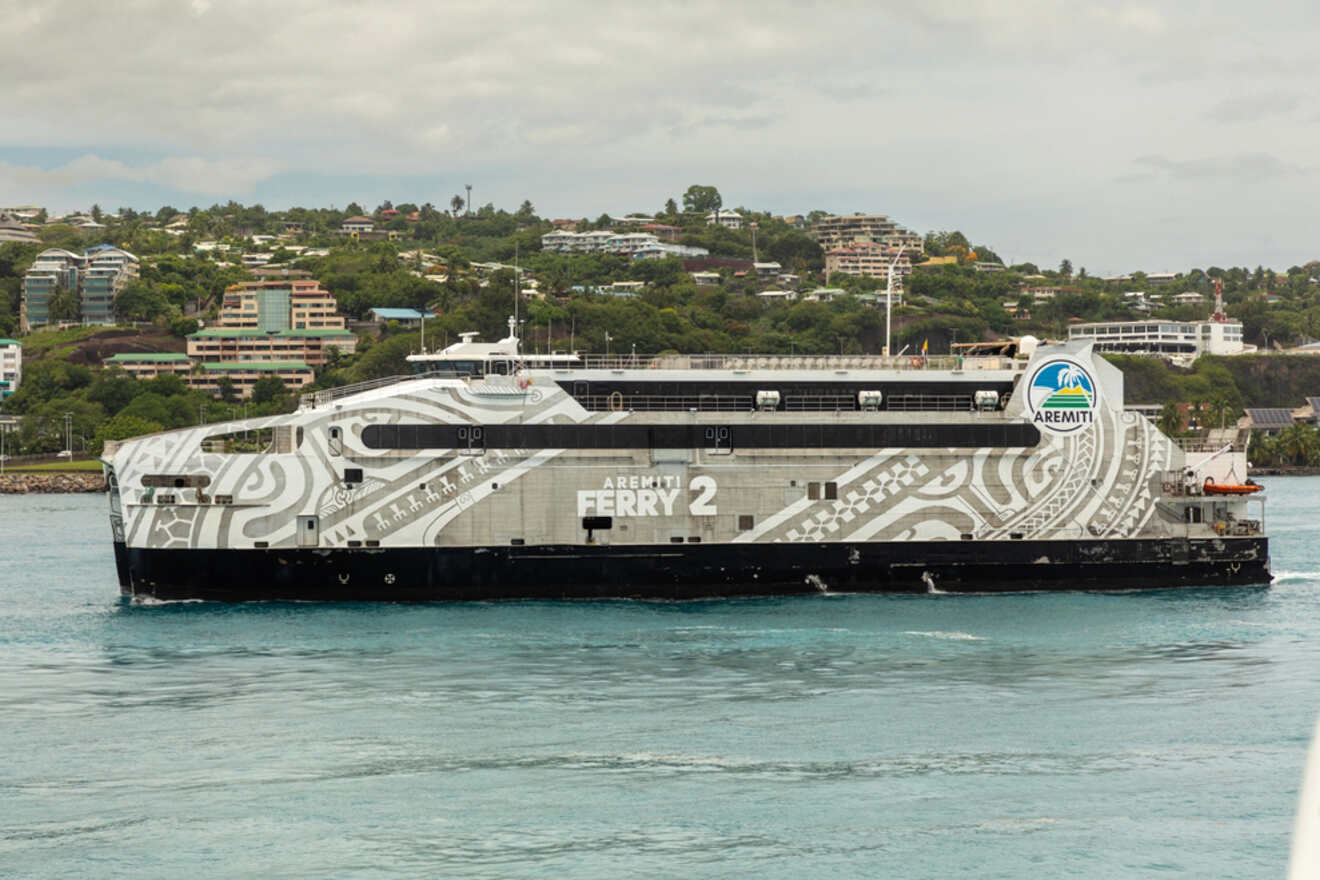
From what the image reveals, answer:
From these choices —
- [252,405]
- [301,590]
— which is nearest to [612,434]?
[301,590]

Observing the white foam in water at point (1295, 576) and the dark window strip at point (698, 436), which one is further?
the white foam in water at point (1295, 576)

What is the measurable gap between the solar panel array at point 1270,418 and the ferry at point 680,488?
112 meters

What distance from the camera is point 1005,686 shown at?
1072 inches

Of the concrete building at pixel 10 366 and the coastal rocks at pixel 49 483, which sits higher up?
the concrete building at pixel 10 366

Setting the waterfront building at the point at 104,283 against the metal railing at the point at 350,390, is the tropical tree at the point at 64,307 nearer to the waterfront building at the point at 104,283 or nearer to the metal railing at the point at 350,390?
the waterfront building at the point at 104,283

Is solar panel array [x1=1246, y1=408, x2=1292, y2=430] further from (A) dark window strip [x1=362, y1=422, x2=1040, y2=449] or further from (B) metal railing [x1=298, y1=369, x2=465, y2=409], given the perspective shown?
(B) metal railing [x1=298, y1=369, x2=465, y2=409]

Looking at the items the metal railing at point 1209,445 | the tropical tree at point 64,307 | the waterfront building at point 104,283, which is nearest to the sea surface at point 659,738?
the metal railing at point 1209,445

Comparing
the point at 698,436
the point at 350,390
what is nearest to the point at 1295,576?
the point at 698,436

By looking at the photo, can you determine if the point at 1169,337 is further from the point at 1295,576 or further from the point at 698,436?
the point at 698,436

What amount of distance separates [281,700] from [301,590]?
10.0m

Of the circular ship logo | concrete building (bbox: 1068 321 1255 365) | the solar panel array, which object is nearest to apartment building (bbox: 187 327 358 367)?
concrete building (bbox: 1068 321 1255 365)

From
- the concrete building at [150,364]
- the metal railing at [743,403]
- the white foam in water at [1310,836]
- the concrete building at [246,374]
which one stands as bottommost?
the white foam in water at [1310,836]

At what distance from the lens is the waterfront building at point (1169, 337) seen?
A: 171750 millimetres

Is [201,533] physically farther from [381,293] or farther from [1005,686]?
[381,293]
